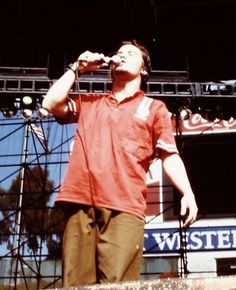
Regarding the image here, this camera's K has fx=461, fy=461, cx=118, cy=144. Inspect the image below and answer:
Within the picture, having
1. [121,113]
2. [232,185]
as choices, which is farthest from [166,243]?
[121,113]

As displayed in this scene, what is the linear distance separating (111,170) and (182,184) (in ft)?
1.09

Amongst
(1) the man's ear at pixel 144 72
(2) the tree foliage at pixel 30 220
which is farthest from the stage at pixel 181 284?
(2) the tree foliage at pixel 30 220

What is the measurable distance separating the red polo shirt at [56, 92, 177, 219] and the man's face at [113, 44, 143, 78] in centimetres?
11

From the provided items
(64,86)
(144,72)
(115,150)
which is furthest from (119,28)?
(115,150)

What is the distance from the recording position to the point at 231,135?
598 inches

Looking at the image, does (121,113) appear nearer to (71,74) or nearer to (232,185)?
(71,74)

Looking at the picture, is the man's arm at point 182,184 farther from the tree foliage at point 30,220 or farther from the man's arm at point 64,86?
the tree foliage at point 30,220

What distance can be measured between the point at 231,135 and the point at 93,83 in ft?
29.7

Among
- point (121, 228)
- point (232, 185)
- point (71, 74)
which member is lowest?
point (121, 228)

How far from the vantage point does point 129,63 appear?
225cm

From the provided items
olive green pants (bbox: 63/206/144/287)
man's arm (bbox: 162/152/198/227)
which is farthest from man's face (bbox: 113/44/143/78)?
olive green pants (bbox: 63/206/144/287)

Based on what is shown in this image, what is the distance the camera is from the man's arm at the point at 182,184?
6.40ft

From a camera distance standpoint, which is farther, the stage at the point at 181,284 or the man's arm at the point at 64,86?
the man's arm at the point at 64,86

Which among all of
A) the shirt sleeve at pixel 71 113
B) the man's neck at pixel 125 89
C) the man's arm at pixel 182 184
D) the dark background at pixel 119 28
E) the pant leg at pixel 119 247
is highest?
the dark background at pixel 119 28
